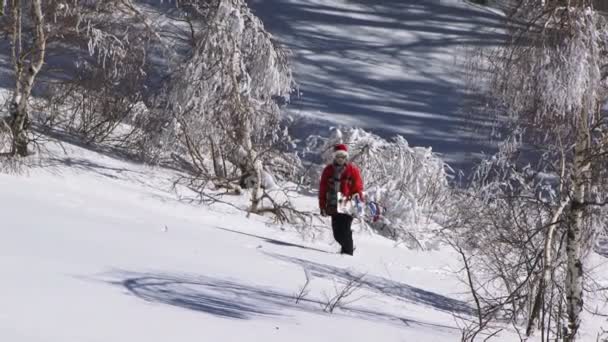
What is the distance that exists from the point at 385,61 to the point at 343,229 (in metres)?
21.1

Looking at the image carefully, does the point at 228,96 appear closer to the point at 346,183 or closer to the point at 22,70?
the point at 22,70

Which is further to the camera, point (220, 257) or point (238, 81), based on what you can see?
point (238, 81)

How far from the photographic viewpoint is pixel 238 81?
59.0ft

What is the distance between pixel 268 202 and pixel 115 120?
422 centimetres

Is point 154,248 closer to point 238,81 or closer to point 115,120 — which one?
point 238,81

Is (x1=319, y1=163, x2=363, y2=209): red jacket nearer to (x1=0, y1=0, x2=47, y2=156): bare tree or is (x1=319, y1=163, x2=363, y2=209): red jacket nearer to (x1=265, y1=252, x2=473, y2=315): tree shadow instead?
(x1=265, y1=252, x2=473, y2=315): tree shadow

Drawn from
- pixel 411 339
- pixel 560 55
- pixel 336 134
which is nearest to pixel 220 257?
pixel 411 339

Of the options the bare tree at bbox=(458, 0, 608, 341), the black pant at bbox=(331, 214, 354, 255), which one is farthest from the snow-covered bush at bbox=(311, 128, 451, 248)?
the bare tree at bbox=(458, 0, 608, 341)

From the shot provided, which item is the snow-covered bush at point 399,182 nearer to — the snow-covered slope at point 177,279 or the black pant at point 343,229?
the snow-covered slope at point 177,279

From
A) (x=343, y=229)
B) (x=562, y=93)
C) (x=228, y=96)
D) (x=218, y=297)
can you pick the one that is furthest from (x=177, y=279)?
(x=228, y=96)

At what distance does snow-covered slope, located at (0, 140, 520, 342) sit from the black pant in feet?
0.47

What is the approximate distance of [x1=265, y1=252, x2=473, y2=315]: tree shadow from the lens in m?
9.70

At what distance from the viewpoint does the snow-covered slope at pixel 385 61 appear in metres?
27.5

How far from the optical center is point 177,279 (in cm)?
702
